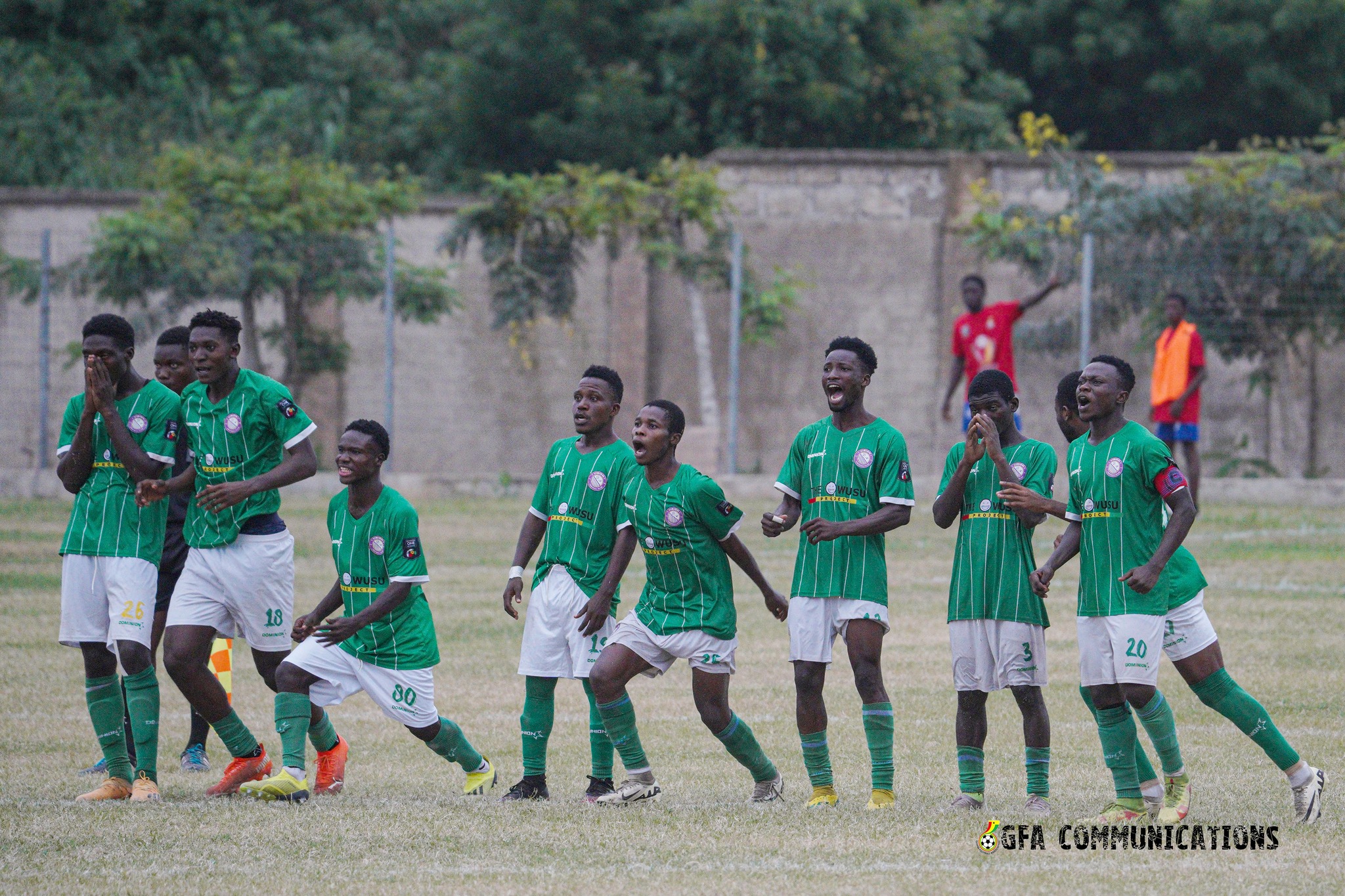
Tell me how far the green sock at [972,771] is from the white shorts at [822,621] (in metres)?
0.59

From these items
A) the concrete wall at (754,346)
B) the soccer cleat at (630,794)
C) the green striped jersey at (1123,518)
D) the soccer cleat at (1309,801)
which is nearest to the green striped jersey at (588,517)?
the soccer cleat at (630,794)

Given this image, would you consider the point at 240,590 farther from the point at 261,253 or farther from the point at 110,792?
the point at 261,253

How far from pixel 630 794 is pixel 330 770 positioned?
4.73 ft

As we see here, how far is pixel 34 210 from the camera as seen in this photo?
21.6 meters

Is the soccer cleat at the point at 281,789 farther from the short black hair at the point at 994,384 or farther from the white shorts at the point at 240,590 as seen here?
the short black hair at the point at 994,384

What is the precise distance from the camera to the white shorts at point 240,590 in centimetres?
726

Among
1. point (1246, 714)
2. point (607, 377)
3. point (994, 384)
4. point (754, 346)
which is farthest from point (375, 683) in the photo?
point (754, 346)

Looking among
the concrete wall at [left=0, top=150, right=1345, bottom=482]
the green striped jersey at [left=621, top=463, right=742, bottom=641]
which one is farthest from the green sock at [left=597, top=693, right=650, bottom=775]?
the concrete wall at [left=0, top=150, right=1345, bottom=482]

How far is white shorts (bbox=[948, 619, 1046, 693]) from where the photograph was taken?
672cm

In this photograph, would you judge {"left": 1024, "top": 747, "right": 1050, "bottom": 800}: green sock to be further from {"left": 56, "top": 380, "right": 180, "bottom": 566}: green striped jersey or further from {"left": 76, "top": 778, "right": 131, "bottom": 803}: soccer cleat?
{"left": 56, "top": 380, "right": 180, "bottom": 566}: green striped jersey

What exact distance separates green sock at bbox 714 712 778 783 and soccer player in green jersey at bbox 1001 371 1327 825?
52.4 inches

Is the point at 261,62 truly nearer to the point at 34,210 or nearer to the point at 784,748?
the point at 34,210

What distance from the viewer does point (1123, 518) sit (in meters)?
6.51

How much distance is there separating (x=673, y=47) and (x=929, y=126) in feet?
14.1
